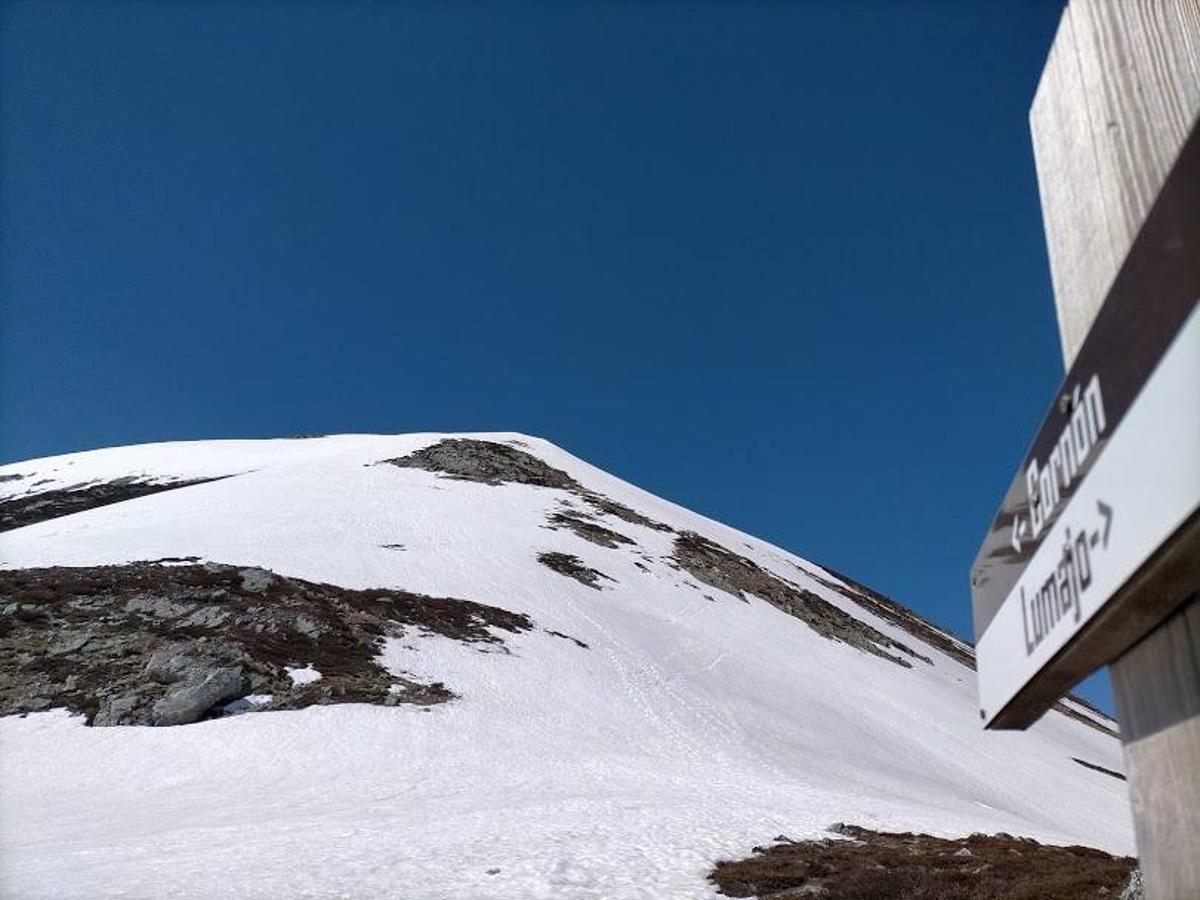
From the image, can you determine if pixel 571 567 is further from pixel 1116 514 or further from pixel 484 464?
pixel 1116 514

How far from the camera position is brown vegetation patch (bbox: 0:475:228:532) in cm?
6356

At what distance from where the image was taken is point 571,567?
45.8 meters

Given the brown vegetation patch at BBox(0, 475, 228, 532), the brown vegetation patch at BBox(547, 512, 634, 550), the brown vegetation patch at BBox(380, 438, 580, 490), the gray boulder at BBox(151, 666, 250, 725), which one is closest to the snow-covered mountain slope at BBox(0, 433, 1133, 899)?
the brown vegetation patch at BBox(547, 512, 634, 550)

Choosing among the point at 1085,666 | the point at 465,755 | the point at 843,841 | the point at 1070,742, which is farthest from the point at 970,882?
the point at 1070,742

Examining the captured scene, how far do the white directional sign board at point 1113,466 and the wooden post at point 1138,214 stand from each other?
12 cm

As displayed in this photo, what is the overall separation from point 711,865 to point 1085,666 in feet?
49.0

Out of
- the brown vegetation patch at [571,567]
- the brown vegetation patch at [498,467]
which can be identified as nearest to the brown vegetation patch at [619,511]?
the brown vegetation patch at [498,467]

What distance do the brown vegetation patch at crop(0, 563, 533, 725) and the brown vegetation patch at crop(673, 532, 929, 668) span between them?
22.7m

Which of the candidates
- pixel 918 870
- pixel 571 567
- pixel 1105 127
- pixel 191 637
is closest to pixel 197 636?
pixel 191 637

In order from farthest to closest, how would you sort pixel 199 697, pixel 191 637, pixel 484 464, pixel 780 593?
pixel 484 464 → pixel 780 593 → pixel 191 637 → pixel 199 697

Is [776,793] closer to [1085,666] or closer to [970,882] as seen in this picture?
[970,882]

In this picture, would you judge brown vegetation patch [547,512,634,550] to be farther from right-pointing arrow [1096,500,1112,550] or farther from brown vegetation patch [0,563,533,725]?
right-pointing arrow [1096,500,1112,550]

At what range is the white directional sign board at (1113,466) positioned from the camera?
3.62 feet

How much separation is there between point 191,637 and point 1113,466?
102ft
